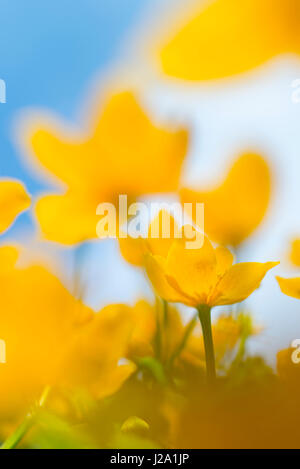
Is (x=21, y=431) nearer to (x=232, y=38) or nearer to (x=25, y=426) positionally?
(x=25, y=426)

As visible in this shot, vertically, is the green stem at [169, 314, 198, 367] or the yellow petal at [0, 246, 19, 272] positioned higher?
the yellow petal at [0, 246, 19, 272]

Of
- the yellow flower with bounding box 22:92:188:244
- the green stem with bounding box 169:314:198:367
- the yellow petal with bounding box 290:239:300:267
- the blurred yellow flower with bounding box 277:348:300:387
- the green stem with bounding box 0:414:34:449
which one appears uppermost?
the yellow flower with bounding box 22:92:188:244

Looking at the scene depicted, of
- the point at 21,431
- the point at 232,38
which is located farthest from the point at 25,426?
the point at 232,38

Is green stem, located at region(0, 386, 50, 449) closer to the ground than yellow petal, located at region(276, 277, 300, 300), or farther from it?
closer to the ground

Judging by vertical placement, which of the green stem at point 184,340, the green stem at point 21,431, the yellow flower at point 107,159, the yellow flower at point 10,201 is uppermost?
the yellow flower at point 107,159
